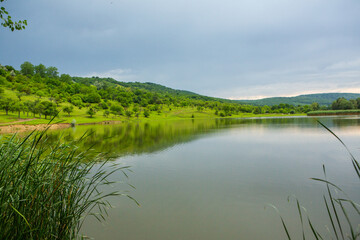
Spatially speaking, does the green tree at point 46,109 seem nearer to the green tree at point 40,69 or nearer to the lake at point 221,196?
the lake at point 221,196

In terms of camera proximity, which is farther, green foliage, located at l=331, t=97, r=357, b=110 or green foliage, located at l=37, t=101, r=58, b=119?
green foliage, located at l=331, t=97, r=357, b=110

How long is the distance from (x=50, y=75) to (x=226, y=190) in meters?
185

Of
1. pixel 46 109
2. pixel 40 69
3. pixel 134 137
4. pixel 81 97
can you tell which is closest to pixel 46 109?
pixel 46 109

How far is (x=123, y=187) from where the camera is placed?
9602 millimetres

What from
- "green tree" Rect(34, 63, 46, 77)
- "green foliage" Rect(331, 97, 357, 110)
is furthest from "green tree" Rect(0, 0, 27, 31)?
"green tree" Rect(34, 63, 46, 77)

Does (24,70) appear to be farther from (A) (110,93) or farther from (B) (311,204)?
(B) (311,204)

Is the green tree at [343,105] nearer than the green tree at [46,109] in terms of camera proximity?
No

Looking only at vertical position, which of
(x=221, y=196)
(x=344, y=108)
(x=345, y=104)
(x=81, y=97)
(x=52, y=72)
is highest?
(x=52, y=72)

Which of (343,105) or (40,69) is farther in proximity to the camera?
(40,69)

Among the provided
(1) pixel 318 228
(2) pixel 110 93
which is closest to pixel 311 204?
(1) pixel 318 228

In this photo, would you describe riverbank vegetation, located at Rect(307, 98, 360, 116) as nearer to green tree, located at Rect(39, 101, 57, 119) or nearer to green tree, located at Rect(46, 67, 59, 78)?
green tree, located at Rect(39, 101, 57, 119)

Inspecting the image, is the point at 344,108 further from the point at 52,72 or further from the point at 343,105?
the point at 52,72

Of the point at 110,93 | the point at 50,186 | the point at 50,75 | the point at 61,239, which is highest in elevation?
the point at 50,75

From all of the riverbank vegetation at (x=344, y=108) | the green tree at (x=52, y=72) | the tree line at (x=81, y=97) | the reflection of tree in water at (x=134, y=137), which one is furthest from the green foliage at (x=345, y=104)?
the green tree at (x=52, y=72)
